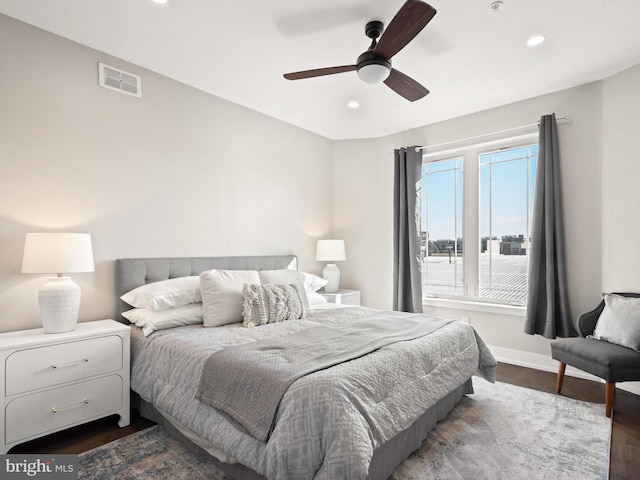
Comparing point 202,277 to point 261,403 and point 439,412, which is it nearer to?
point 261,403

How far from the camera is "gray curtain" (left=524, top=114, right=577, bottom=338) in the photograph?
3371mm

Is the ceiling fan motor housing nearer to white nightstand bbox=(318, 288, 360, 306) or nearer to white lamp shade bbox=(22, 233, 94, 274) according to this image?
white lamp shade bbox=(22, 233, 94, 274)

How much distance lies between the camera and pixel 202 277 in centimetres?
282

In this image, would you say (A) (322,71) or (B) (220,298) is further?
(B) (220,298)

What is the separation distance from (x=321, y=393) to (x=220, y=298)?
58.0 inches

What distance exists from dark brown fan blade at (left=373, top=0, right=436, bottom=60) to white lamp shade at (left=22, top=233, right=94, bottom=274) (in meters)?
2.34

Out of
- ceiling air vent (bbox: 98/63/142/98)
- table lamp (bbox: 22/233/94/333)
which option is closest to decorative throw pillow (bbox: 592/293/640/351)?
table lamp (bbox: 22/233/94/333)

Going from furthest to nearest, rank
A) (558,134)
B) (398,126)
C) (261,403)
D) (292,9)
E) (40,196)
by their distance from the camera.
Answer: (398,126) → (558,134) → (40,196) → (292,9) → (261,403)

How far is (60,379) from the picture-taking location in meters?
2.16

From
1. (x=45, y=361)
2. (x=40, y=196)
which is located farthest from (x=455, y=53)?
(x=45, y=361)

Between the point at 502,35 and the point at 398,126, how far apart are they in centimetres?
193

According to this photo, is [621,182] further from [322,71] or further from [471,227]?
[322,71]

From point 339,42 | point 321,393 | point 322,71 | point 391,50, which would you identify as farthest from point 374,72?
point 321,393

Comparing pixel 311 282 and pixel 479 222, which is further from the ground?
pixel 479 222
